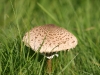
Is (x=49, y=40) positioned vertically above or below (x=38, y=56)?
above

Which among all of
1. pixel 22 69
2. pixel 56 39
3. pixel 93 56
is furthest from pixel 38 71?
pixel 93 56

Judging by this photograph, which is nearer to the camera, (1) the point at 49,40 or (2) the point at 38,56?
(1) the point at 49,40

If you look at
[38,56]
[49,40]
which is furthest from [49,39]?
[38,56]

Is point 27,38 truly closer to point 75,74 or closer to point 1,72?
point 1,72

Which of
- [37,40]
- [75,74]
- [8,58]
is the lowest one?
[75,74]

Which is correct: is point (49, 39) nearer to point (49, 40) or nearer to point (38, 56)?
point (49, 40)
